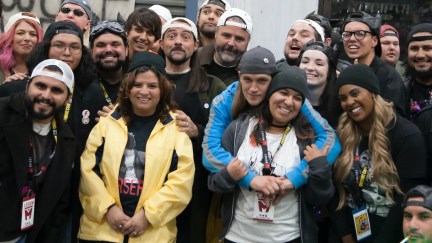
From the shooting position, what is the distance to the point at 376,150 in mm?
4785

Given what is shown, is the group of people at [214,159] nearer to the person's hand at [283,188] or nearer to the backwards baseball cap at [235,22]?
the person's hand at [283,188]

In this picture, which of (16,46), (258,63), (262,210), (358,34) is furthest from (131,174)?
(358,34)

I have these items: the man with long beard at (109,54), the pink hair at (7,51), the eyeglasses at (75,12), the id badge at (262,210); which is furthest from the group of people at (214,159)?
the eyeglasses at (75,12)

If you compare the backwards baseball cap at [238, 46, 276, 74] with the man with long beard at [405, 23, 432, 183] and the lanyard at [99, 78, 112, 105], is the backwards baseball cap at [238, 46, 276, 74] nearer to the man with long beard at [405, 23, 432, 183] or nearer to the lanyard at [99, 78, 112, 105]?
the lanyard at [99, 78, 112, 105]

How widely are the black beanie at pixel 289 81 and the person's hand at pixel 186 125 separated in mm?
616

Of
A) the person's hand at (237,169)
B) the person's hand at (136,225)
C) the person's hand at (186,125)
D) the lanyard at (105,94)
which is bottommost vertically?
the person's hand at (136,225)

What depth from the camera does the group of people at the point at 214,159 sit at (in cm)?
467

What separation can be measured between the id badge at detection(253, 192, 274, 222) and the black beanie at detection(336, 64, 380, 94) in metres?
0.95

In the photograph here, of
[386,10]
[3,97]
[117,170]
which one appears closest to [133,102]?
[117,170]

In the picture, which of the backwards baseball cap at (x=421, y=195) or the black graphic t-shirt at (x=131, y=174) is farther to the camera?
the black graphic t-shirt at (x=131, y=174)

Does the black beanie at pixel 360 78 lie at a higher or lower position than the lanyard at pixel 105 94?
higher

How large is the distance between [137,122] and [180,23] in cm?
116

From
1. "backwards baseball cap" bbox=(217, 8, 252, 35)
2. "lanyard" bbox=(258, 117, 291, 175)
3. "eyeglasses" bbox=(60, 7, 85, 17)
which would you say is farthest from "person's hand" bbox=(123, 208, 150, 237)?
"eyeglasses" bbox=(60, 7, 85, 17)

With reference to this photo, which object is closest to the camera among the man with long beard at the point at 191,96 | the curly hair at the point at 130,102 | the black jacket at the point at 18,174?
the black jacket at the point at 18,174
